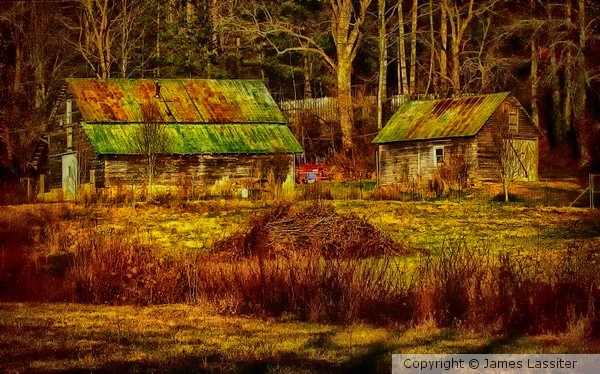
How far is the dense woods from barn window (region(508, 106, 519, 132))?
4.72 meters

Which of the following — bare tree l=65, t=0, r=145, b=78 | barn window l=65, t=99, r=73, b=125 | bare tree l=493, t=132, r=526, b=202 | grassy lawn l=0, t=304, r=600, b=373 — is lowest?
grassy lawn l=0, t=304, r=600, b=373

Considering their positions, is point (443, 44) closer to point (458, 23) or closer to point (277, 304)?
point (458, 23)

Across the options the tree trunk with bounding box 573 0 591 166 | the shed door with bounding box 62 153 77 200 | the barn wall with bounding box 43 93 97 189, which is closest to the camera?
the barn wall with bounding box 43 93 97 189

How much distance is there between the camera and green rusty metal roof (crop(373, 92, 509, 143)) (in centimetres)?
5038

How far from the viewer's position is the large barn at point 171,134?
50844mm

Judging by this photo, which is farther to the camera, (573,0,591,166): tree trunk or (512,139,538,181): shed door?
(573,0,591,166): tree trunk

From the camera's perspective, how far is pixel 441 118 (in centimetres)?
5219

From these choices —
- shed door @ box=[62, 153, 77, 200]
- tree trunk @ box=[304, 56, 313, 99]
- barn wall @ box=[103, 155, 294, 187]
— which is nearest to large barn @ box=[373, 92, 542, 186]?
barn wall @ box=[103, 155, 294, 187]

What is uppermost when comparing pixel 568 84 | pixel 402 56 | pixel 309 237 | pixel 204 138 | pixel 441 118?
pixel 402 56

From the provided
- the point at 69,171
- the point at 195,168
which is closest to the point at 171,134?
the point at 195,168

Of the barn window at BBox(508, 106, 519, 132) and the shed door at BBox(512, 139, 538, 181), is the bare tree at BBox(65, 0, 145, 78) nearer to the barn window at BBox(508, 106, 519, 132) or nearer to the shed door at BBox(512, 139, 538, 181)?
the barn window at BBox(508, 106, 519, 132)

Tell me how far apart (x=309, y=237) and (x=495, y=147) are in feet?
86.4

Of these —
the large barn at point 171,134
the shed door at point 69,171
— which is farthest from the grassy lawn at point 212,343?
the shed door at point 69,171

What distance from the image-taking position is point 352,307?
1691 centimetres
